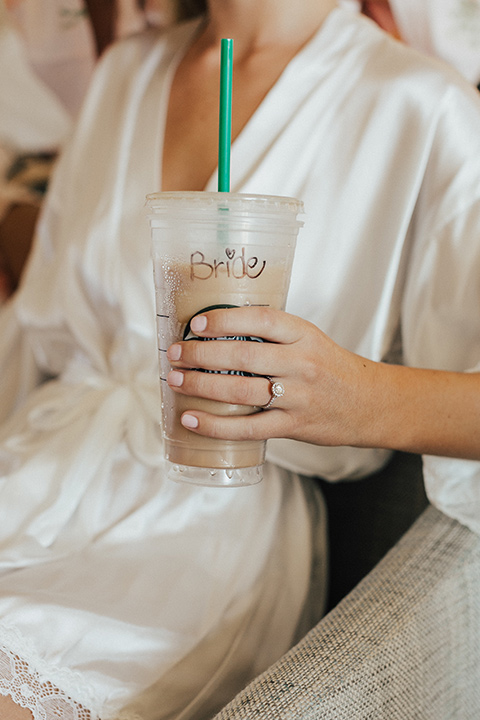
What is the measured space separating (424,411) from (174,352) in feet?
1.02

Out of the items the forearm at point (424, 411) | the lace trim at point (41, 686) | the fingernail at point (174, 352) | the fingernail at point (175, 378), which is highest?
the fingernail at point (174, 352)

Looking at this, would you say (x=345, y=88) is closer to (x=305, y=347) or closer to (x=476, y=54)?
(x=476, y=54)

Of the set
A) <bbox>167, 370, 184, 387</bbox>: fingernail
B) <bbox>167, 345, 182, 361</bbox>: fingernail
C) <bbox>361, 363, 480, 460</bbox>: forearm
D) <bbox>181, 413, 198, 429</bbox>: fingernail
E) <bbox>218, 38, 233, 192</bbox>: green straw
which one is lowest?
<bbox>361, 363, 480, 460</bbox>: forearm

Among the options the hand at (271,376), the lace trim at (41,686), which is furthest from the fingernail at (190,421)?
the lace trim at (41,686)

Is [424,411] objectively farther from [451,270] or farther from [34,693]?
[34,693]

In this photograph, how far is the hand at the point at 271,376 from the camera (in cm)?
54

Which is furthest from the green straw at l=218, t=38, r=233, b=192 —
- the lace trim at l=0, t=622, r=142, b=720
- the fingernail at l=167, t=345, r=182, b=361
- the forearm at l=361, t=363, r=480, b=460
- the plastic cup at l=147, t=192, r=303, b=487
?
the lace trim at l=0, t=622, r=142, b=720

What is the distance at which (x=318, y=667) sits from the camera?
0.61 m

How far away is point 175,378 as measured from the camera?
1.85 ft

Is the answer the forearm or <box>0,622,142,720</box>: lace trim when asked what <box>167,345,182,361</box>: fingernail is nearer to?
the forearm

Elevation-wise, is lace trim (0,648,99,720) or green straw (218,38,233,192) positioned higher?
green straw (218,38,233,192)

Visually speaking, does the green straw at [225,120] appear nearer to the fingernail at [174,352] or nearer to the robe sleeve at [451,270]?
the fingernail at [174,352]

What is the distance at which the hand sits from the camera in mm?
537

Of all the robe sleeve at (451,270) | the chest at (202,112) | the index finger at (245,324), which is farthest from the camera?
the chest at (202,112)
